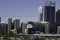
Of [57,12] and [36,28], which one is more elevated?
[57,12]

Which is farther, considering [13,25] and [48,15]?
[48,15]

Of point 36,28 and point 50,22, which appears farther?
point 50,22

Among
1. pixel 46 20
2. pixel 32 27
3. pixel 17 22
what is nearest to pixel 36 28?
pixel 32 27

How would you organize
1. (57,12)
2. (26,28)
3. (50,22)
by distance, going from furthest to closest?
(57,12) → (50,22) → (26,28)

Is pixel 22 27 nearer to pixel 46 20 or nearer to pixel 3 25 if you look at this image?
pixel 3 25

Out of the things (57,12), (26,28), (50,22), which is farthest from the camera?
(57,12)

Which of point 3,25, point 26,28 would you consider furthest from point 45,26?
point 3,25

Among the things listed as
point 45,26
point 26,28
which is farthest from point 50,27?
point 26,28

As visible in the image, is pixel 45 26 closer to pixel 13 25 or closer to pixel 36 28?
pixel 36 28
